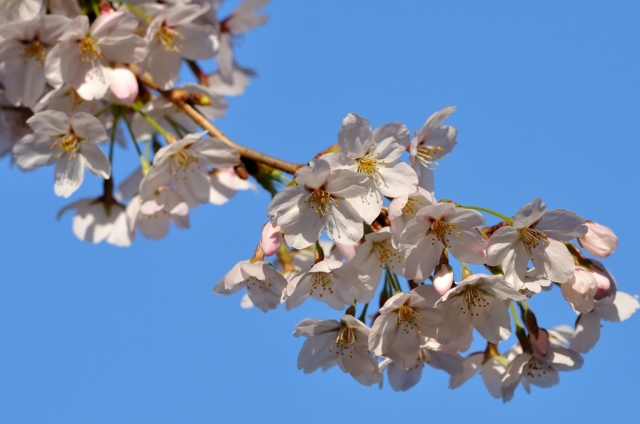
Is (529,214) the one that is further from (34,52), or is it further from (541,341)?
(34,52)

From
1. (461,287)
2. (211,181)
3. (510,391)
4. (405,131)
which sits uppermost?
(405,131)

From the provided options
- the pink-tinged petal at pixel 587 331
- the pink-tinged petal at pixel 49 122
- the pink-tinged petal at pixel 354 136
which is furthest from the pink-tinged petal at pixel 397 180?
the pink-tinged petal at pixel 49 122

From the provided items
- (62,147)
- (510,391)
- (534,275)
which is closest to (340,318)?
(534,275)

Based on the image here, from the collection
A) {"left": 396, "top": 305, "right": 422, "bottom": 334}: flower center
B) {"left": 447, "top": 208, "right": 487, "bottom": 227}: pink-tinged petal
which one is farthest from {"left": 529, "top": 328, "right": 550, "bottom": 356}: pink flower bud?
{"left": 447, "top": 208, "right": 487, "bottom": 227}: pink-tinged petal

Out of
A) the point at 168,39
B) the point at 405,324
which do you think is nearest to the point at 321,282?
the point at 405,324

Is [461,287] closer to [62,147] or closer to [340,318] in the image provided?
[340,318]
